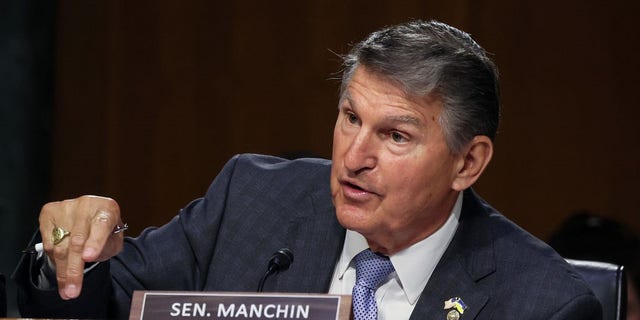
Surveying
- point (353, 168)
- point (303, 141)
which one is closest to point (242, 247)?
point (353, 168)

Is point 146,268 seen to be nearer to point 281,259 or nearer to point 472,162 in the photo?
point 281,259

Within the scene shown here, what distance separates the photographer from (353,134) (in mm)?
2412

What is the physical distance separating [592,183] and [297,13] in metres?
1.45

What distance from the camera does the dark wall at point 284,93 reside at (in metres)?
4.60

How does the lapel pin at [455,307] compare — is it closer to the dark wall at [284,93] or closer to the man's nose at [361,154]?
the man's nose at [361,154]

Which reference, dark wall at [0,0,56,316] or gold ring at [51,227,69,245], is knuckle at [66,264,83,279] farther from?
dark wall at [0,0,56,316]

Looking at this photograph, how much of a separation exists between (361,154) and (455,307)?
40 centimetres

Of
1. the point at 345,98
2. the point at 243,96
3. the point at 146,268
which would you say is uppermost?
the point at 345,98

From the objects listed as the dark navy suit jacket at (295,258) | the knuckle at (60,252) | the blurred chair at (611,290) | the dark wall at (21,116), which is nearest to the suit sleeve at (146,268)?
the dark navy suit jacket at (295,258)

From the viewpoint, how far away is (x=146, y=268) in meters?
2.60

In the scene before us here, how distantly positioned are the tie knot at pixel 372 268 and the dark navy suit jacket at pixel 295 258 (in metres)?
0.07

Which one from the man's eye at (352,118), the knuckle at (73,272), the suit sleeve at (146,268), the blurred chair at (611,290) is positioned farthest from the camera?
the blurred chair at (611,290)

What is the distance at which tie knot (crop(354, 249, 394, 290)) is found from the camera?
2.49m

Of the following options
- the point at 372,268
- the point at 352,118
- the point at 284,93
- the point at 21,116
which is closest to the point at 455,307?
the point at 372,268
